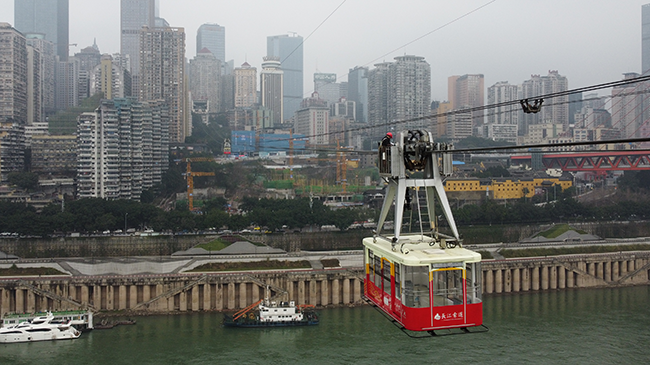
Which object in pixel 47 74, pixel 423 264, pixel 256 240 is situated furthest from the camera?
pixel 47 74

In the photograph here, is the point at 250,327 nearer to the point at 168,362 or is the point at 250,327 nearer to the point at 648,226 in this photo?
the point at 168,362

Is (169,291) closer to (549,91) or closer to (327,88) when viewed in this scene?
(549,91)

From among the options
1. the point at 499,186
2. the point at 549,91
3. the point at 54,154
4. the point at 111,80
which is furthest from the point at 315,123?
the point at 54,154

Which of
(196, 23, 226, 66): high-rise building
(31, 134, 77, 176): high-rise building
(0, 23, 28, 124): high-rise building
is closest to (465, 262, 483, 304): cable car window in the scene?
(31, 134, 77, 176): high-rise building

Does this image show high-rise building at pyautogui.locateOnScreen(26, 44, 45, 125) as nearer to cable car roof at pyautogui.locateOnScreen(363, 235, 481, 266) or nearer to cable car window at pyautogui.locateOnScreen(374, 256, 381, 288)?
cable car window at pyautogui.locateOnScreen(374, 256, 381, 288)

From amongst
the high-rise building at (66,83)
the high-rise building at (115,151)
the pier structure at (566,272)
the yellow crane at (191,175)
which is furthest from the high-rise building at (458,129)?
the high-rise building at (66,83)

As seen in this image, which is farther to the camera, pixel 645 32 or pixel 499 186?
pixel 645 32
